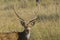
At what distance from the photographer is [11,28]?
9789mm

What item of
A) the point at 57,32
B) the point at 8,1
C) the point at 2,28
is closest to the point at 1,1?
the point at 8,1

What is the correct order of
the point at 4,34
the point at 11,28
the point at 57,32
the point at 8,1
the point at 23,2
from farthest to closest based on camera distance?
the point at 8,1, the point at 23,2, the point at 11,28, the point at 57,32, the point at 4,34

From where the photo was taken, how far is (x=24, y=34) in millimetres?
8227

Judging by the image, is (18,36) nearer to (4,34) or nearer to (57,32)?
(4,34)

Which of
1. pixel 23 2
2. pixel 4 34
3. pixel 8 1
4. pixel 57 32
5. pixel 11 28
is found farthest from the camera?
pixel 8 1

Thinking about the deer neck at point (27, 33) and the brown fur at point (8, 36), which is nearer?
the brown fur at point (8, 36)

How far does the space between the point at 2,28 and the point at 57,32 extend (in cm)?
185

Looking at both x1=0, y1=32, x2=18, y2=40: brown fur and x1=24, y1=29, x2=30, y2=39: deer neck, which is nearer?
x1=0, y1=32, x2=18, y2=40: brown fur

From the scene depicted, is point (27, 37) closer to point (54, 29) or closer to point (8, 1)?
point (54, 29)

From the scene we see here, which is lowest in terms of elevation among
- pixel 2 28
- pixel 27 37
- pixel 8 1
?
pixel 8 1

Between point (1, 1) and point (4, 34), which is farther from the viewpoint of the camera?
point (1, 1)

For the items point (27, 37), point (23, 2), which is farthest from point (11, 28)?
point (23, 2)

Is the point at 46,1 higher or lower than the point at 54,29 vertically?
lower

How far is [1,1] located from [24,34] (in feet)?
40.2
